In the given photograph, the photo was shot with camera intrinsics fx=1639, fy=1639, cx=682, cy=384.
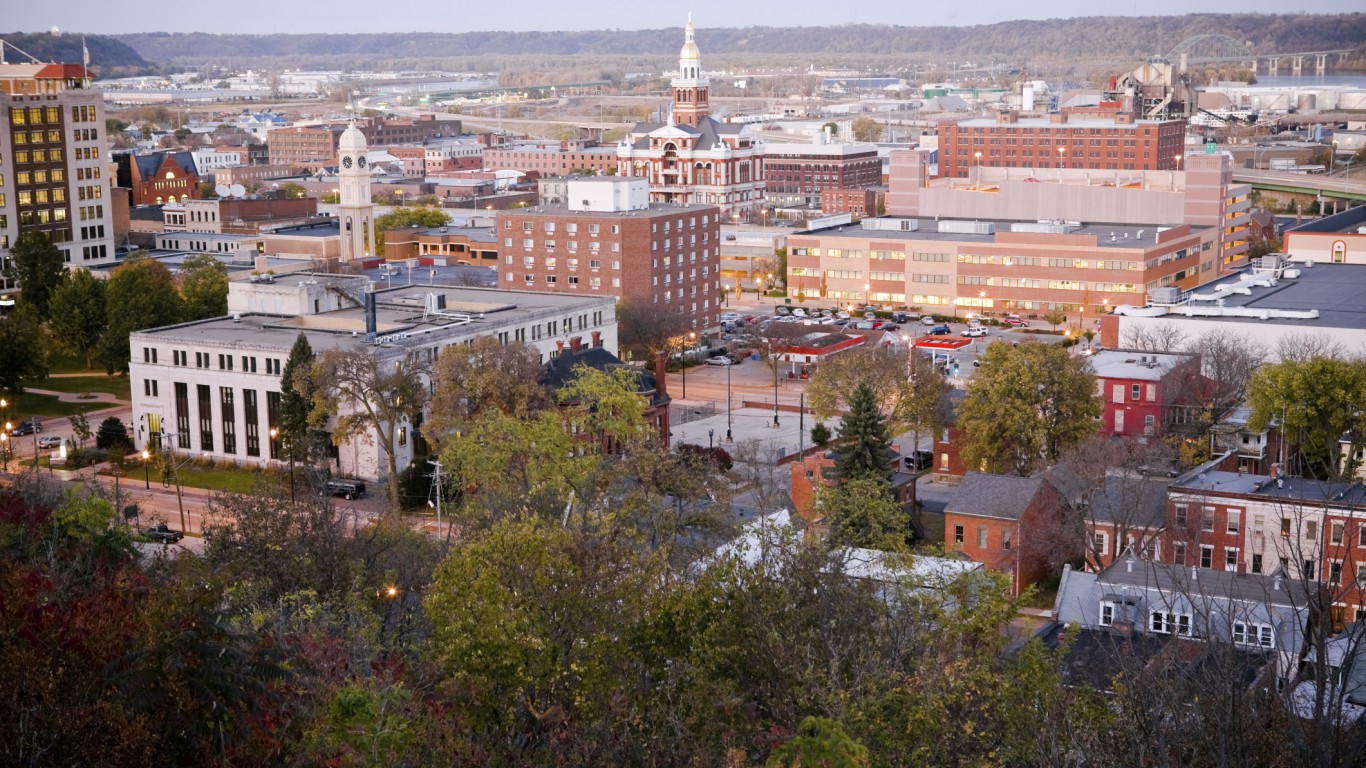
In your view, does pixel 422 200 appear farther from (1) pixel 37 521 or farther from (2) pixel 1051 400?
(1) pixel 37 521

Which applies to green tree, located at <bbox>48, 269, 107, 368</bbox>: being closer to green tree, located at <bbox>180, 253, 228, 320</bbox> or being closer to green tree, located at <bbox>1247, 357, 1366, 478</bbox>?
green tree, located at <bbox>180, 253, 228, 320</bbox>

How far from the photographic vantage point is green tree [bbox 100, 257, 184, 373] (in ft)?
206

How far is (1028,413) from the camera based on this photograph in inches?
1735

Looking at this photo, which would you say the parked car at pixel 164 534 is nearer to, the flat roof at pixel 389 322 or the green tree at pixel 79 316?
the flat roof at pixel 389 322

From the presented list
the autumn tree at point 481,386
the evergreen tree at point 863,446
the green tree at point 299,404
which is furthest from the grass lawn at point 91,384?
the evergreen tree at point 863,446

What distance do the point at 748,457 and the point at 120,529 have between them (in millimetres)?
21023

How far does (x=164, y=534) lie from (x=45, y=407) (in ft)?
69.0

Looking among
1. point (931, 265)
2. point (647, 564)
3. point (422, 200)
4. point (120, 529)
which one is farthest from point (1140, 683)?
point (422, 200)

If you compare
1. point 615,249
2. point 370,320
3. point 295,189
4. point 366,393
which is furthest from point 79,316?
point 295,189

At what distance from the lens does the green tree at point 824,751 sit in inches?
599

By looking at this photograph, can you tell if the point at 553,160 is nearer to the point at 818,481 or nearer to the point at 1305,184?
the point at 1305,184

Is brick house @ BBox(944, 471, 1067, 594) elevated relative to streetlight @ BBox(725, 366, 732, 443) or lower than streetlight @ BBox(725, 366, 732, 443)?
elevated

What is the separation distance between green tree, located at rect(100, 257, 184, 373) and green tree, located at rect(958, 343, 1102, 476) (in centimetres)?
3332

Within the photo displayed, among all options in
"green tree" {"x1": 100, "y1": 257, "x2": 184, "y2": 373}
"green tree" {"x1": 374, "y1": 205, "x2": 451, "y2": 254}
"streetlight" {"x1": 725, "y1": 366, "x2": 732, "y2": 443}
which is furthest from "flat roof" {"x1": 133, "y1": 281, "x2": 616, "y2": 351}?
"green tree" {"x1": 374, "y1": 205, "x2": 451, "y2": 254}
